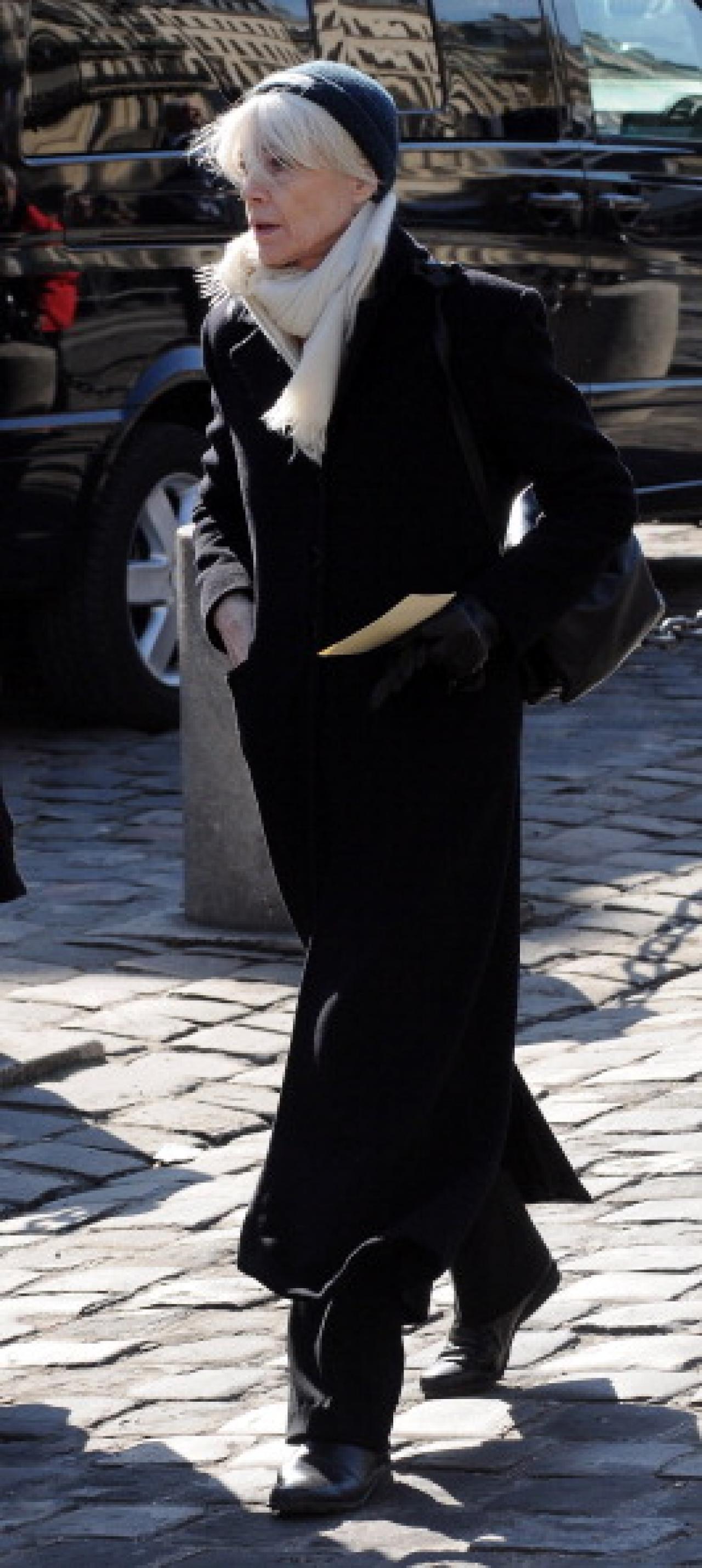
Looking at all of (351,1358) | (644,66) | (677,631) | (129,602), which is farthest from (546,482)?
(644,66)

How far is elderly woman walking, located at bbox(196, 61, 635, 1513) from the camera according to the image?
410cm

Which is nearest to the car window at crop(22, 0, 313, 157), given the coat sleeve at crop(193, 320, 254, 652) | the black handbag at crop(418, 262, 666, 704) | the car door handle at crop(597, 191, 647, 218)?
the car door handle at crop(597, 191, 647, 218)

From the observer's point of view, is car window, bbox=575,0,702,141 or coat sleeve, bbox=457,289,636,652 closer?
coat sleeve, bbox=457,289,636,652

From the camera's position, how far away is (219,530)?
14.4ft

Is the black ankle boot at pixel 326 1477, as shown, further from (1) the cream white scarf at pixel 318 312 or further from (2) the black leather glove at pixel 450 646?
(1) the cream white scarf at pixel 318 312

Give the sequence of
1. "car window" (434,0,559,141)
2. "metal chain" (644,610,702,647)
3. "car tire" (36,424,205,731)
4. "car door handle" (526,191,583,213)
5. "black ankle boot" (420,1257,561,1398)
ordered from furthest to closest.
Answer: "car door handle" (526,191,583,213)
"car window" (434,0,559,141)
"car tire" (36,424,205,731)
"metal chain" (644,610,702,647)
"black ankle boot" (420,1257,561,1398)

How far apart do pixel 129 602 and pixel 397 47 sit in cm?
193

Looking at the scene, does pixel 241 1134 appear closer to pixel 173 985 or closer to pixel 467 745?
pixel 173 985

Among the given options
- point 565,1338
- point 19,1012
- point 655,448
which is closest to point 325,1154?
point 565,1338

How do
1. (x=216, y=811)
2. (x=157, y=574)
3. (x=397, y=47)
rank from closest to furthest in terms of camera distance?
(x=216, y=811) → (x=157, y=574) → (x=397, y=47)

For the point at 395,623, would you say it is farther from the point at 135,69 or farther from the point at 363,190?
the point at 135,69

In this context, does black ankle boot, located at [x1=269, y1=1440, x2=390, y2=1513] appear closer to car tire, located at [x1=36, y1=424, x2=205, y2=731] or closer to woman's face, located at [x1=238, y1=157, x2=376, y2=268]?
woman's face, located at [x1=238, y1=157, x2=376, y2=268]

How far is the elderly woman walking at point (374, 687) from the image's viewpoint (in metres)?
4.10

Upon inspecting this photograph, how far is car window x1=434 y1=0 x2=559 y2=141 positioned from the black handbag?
616 centimetres
